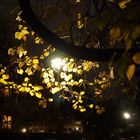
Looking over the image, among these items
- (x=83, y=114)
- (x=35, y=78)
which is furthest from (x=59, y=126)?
(x=83, y=114)

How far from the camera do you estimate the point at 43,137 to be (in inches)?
1591

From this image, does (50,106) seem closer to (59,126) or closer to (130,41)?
(59,126)

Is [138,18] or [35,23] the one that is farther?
[35,23]

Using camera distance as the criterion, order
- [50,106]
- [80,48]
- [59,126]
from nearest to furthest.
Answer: [80,48] < [59,126] < [50,106]

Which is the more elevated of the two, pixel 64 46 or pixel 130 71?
pixel 64 46

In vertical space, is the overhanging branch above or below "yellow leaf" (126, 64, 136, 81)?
above

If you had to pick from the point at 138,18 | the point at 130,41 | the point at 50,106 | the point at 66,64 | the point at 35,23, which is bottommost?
the point at 130,41

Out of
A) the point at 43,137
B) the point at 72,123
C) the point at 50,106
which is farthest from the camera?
the point at 72,123

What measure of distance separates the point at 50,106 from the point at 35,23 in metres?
51.8

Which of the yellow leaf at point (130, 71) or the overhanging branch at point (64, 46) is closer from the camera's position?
the yellow leaf at point (130, 71)

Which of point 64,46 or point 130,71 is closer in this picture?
point 130,71

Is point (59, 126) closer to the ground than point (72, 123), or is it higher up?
closer to the ground

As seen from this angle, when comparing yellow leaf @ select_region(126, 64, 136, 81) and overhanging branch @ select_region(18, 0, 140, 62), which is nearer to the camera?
yellow leaf @ select_region(126, 64, 136, 81)

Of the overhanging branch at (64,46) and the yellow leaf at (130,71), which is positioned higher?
the overhanging branch at (64,46)
